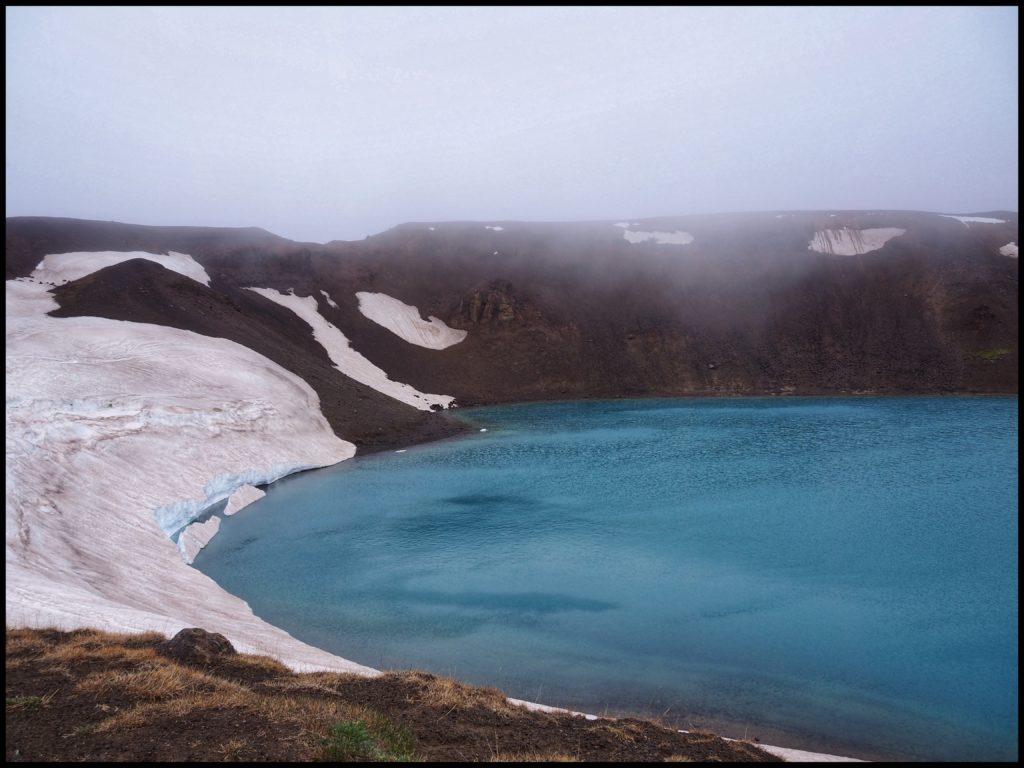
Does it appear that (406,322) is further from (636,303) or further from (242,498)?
(242,498)

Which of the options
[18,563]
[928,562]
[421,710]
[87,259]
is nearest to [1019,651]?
[928,562]

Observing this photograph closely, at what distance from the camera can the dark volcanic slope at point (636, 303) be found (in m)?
64.1

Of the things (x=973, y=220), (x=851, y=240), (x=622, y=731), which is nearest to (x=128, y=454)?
(x=622, y=731)

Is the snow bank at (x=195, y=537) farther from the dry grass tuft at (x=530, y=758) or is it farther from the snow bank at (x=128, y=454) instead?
the dry grass tuft at (x=530, y=758)

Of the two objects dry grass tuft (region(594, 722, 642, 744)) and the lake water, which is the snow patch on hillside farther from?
dry grass tuft (region(594, 722, 642, 744))

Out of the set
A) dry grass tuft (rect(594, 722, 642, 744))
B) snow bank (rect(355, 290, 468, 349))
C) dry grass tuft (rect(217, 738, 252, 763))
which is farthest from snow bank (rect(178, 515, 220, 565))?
snow bank (rect(355, 290, 468, 349))

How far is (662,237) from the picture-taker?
299ft

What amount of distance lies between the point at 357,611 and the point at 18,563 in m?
8.83

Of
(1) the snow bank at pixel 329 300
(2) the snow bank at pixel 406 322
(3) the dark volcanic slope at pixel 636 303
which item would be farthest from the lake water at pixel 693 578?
(1) the snow bank at pixel 329 300

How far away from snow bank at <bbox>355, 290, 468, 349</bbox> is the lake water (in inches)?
1357

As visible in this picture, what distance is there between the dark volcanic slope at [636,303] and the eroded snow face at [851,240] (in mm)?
1414

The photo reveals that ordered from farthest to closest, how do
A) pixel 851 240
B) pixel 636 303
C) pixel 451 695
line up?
pixel 851 240 → pixel 636 303 → pixel 451 695

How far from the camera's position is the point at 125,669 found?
10203mm

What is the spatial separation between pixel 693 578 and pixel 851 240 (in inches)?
3034
